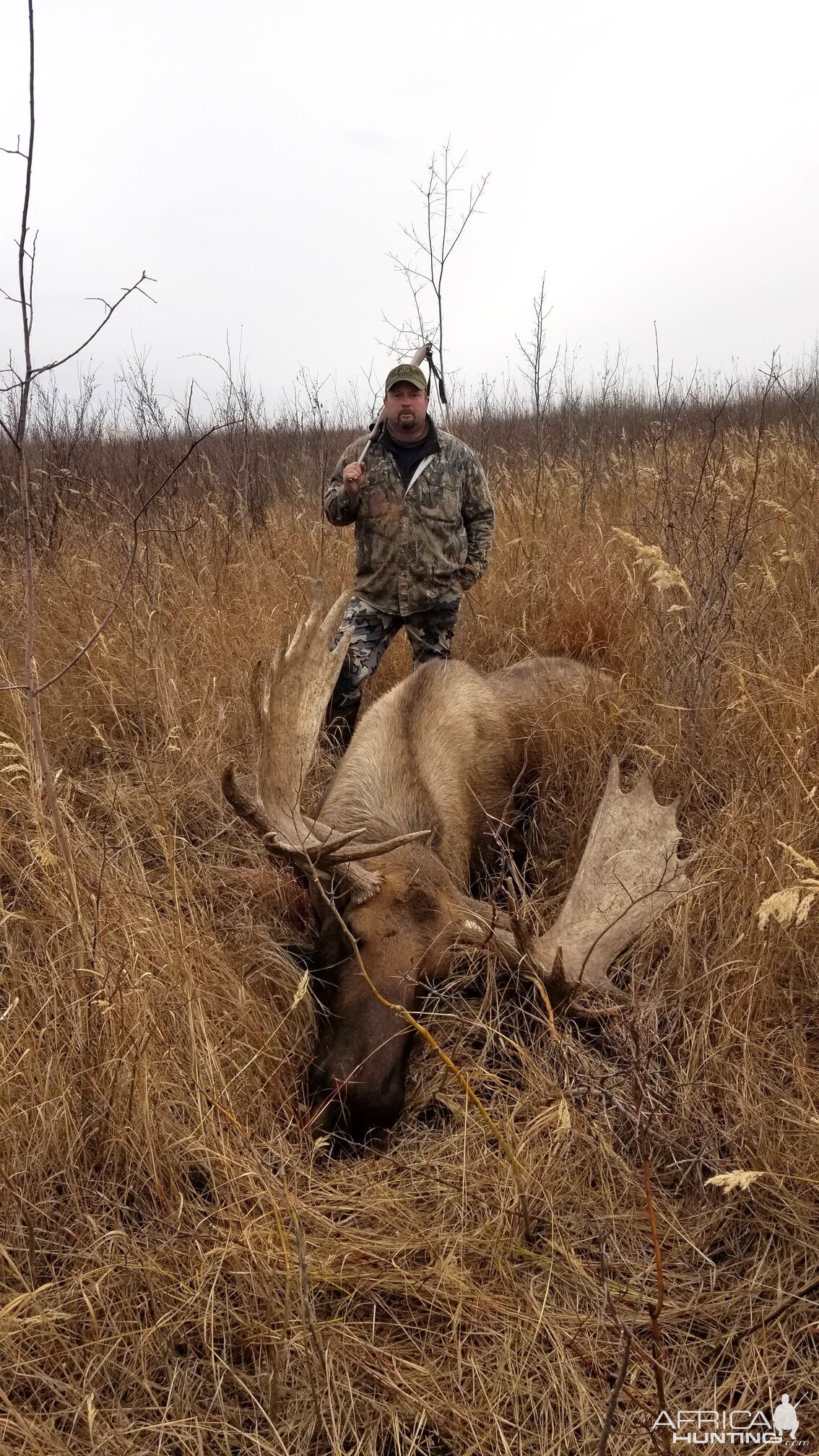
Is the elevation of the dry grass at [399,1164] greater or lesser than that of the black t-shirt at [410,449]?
lesser

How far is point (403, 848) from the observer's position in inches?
121

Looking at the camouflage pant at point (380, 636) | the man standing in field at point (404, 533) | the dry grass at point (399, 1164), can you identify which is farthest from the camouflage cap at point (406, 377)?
the dry grass at point (399, 1164)

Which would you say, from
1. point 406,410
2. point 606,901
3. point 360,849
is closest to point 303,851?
point 360,849

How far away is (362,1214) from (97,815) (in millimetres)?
2150

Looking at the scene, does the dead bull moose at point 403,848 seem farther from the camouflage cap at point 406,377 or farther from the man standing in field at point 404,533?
the camouflage cap at point 406,377

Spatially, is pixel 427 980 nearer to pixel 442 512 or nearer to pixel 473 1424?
pixel 473 1424

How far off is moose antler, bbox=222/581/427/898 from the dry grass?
360 millimetres

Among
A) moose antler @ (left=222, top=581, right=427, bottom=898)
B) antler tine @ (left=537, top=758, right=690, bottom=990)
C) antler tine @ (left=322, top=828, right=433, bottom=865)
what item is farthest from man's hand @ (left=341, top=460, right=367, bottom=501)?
antler tine @ (left=322, top=828, right=433, bottom=865)

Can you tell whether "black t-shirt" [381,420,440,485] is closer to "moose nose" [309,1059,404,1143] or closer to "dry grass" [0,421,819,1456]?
"dry grass" [0,421,819,1456]

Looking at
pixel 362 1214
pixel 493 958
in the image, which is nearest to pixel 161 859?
pixel 493 958

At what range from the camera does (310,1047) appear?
9.02ft

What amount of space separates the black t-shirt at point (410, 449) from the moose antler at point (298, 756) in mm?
1753

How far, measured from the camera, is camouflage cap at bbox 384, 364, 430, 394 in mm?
4828

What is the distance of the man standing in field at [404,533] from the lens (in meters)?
4.93
